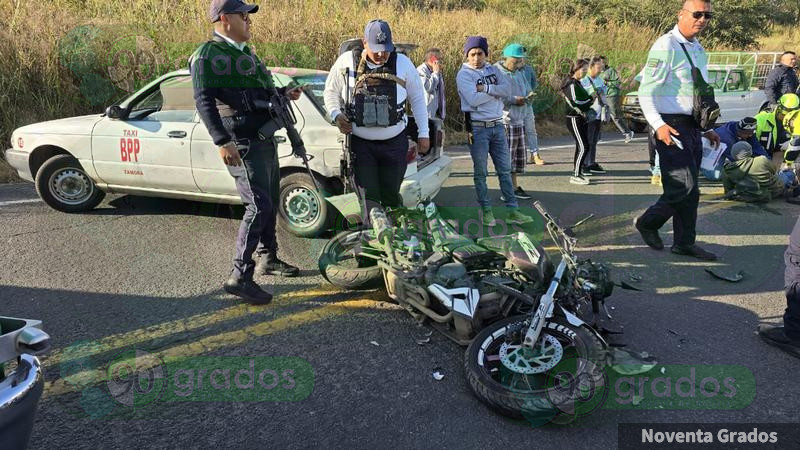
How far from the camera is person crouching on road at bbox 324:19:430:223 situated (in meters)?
4.28

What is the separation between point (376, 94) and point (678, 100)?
2590mm

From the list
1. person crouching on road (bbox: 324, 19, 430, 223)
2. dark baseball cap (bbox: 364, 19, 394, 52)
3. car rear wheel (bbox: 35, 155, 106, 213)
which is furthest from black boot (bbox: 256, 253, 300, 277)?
car rear wheel (bbox: 35, 155, 106, 213)

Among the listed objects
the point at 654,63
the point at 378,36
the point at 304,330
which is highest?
the point at 378,36

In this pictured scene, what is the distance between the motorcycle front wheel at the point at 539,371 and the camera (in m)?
2.69

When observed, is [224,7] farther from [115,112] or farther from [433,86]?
[433,86]

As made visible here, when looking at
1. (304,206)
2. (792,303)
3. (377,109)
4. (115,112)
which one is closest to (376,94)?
(377,109)

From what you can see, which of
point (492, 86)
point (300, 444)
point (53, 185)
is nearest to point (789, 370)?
point (300, 444)

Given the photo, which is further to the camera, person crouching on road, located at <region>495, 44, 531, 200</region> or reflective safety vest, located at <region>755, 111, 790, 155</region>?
reflective safety vest, located at <region>755, 111, 790, 155</region>

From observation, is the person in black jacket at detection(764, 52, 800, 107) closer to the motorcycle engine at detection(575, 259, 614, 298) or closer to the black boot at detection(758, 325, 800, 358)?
the black boot at detection(758, 325, 800, 358)

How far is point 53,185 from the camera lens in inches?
236

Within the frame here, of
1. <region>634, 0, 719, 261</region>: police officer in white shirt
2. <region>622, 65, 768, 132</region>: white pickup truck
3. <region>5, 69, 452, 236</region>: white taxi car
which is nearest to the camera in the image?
<region>634, 0, 719, 261</region>: police officer in white shirt

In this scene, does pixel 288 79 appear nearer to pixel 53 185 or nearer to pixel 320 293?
pixel 320 293

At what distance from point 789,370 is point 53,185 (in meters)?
6.71

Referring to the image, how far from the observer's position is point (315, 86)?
218 inches
